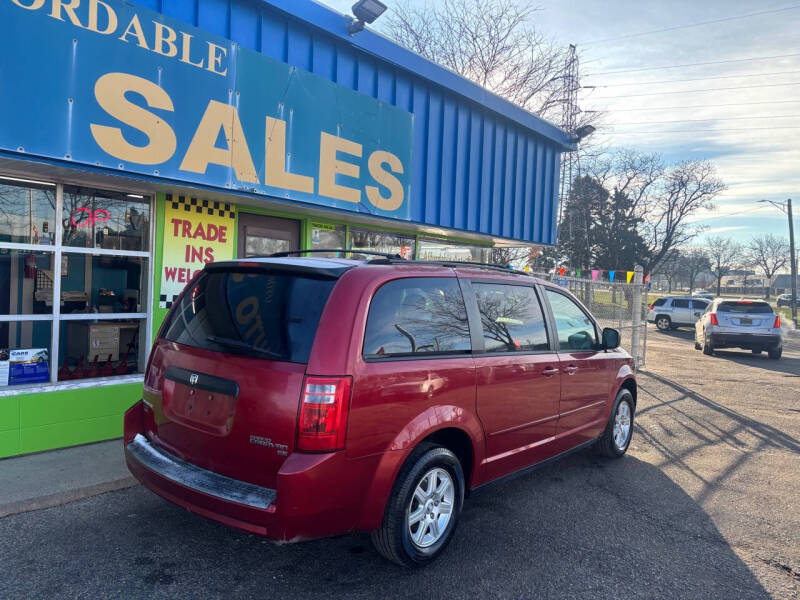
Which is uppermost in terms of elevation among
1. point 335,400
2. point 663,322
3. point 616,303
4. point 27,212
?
point 27,212

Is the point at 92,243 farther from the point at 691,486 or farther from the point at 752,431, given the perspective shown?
the point at 752,431

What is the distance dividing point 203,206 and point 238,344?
3.43m

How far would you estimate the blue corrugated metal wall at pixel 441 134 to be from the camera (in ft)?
19.2

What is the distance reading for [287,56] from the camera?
20.3 ft

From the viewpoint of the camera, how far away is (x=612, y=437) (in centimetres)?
534

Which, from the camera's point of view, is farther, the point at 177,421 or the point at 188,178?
the point at 188,178

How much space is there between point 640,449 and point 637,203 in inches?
1772

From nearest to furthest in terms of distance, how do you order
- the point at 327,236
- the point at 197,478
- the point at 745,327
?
Result: 1. the point at 197,478
2. the point at 327,236
3. the point at 745,327

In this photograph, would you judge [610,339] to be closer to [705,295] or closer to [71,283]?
[71,283]

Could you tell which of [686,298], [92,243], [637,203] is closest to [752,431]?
[92,243]

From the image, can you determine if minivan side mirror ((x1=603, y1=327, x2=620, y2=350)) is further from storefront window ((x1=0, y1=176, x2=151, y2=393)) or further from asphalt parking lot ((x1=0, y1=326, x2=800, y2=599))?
storefront window ((x1=0, y1=176, x2=151, y2=393))

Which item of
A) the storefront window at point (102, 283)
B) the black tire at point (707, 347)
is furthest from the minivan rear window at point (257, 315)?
the black tire at point (707, 347)

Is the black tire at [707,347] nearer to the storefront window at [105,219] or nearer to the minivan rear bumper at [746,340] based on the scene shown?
the minivan rear bumper at [746,340]

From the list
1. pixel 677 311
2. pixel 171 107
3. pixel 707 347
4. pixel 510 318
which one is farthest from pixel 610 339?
pixel 677 311
